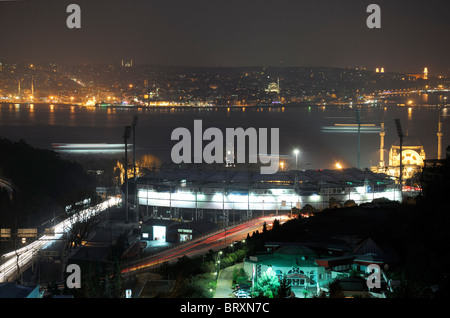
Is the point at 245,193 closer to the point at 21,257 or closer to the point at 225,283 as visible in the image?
the point at 21,257

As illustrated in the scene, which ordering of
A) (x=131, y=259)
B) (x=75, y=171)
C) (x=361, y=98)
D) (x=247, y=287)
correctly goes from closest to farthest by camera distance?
(x=247, y=287), (x=131, y=259), (x=75, y=171), (x=361, y=98)

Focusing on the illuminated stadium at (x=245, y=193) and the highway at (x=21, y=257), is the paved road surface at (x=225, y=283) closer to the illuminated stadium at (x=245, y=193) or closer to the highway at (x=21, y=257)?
the highway at (x=21, y=257)

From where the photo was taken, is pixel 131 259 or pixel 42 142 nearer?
pixel 131 259

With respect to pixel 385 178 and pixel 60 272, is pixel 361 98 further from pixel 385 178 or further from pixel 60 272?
pixel 60 272

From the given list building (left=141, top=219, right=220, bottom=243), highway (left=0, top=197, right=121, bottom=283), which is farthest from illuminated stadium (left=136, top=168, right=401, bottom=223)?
highway (left=0, top=197, right=121, bottom=283)

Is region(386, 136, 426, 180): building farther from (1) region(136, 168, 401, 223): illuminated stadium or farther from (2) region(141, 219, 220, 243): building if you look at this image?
(2) region(141, 219, 220, 243): building

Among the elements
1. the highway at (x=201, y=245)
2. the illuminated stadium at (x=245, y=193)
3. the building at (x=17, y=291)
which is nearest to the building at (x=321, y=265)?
the highway at (x=201, y=245)
